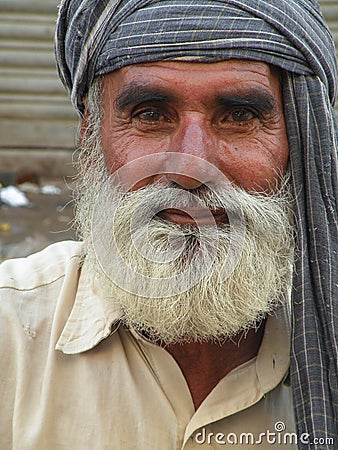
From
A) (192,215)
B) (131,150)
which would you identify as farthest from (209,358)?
(131,150)

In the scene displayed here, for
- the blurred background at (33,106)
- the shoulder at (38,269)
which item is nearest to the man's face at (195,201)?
the shoulder at (38,269)

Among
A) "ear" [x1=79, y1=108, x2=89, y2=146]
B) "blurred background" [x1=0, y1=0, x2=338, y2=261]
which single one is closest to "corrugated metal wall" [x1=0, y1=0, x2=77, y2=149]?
"blurred background" [x1=0, y1=0, x2=338, y2=261]

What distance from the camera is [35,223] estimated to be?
6402 millimetres

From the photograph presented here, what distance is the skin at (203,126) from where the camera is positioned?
7.80 feet

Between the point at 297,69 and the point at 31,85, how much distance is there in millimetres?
5435

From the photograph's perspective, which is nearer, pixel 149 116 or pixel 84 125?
pixel 149 116

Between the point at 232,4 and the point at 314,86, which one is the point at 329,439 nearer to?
the point at 314,86

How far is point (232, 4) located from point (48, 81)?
537cm

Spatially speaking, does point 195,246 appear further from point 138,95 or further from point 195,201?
point 138,95

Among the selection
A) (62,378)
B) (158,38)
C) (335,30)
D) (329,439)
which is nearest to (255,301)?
(329,439)

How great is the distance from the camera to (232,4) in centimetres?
242

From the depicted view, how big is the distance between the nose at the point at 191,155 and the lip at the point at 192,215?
72mm

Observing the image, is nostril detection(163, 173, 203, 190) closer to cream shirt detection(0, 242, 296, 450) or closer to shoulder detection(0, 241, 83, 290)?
cream shirt detection(0, 242, 296, 450)

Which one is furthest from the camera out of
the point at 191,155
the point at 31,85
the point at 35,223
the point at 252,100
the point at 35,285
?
the point at 31,85
